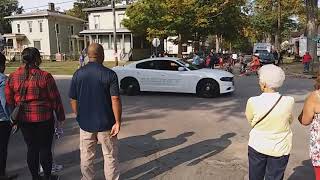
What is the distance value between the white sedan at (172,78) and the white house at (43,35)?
43.2m

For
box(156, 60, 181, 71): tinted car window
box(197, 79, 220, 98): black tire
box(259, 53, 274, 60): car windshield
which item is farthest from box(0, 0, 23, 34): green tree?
box(197, 79, 220, 98): black tire

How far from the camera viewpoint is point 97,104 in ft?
16.1

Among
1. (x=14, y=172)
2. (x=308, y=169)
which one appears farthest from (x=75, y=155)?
(x=308, y=169)

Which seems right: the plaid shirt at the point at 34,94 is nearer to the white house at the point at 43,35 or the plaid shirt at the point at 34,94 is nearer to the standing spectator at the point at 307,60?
the standing spectator at the point at 307,60

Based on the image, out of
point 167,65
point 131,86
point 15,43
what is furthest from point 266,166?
point 15,43

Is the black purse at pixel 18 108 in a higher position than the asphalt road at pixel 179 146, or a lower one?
higher

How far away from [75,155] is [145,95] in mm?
8730

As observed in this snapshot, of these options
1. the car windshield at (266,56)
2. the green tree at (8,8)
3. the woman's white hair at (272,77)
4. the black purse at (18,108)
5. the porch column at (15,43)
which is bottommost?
the car windshield at (266,56)

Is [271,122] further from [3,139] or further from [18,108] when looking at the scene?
[3,139]

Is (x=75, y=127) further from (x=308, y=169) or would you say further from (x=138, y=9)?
(x=138, y=9)

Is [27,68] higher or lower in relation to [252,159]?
higher

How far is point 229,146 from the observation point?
306 inches

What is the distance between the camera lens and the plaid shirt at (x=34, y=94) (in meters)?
5.15

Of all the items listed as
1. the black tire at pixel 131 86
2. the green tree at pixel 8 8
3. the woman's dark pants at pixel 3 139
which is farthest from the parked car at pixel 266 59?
the green tree at pixel 8 8
